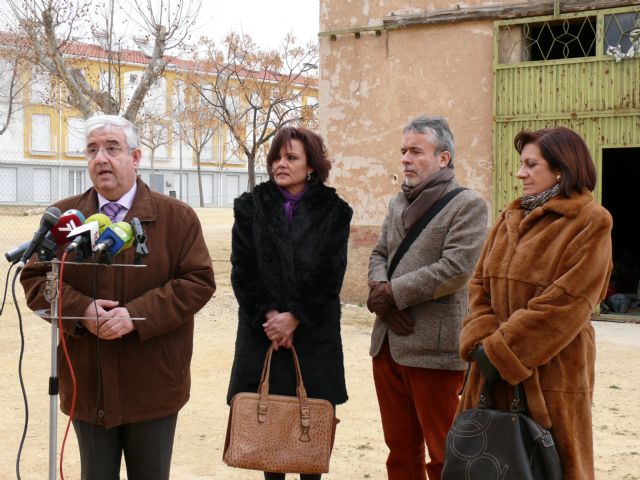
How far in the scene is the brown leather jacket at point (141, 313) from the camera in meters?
3.01

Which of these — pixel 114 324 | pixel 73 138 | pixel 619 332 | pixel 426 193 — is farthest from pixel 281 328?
pixel 73 138

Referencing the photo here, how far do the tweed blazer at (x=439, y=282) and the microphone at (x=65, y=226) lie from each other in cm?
152

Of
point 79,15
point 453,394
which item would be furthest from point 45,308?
point 79,15

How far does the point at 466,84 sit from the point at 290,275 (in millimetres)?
7334

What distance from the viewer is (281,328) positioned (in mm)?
3455

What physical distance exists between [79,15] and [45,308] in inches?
465

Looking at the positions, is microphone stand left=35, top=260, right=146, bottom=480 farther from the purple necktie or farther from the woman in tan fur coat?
the woman in tan fur coat

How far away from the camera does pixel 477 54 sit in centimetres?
1019

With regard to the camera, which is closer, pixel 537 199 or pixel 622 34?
pixel 537 199

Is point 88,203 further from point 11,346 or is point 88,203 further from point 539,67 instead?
point 539,67

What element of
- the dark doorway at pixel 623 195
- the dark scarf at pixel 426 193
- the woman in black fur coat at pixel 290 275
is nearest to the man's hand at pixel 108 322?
the woman in black fur coat at pixel 290 275

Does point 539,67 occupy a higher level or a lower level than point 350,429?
higher

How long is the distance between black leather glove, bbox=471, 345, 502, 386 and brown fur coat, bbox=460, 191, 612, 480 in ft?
0.12

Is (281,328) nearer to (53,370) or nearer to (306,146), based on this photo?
(306,146)
